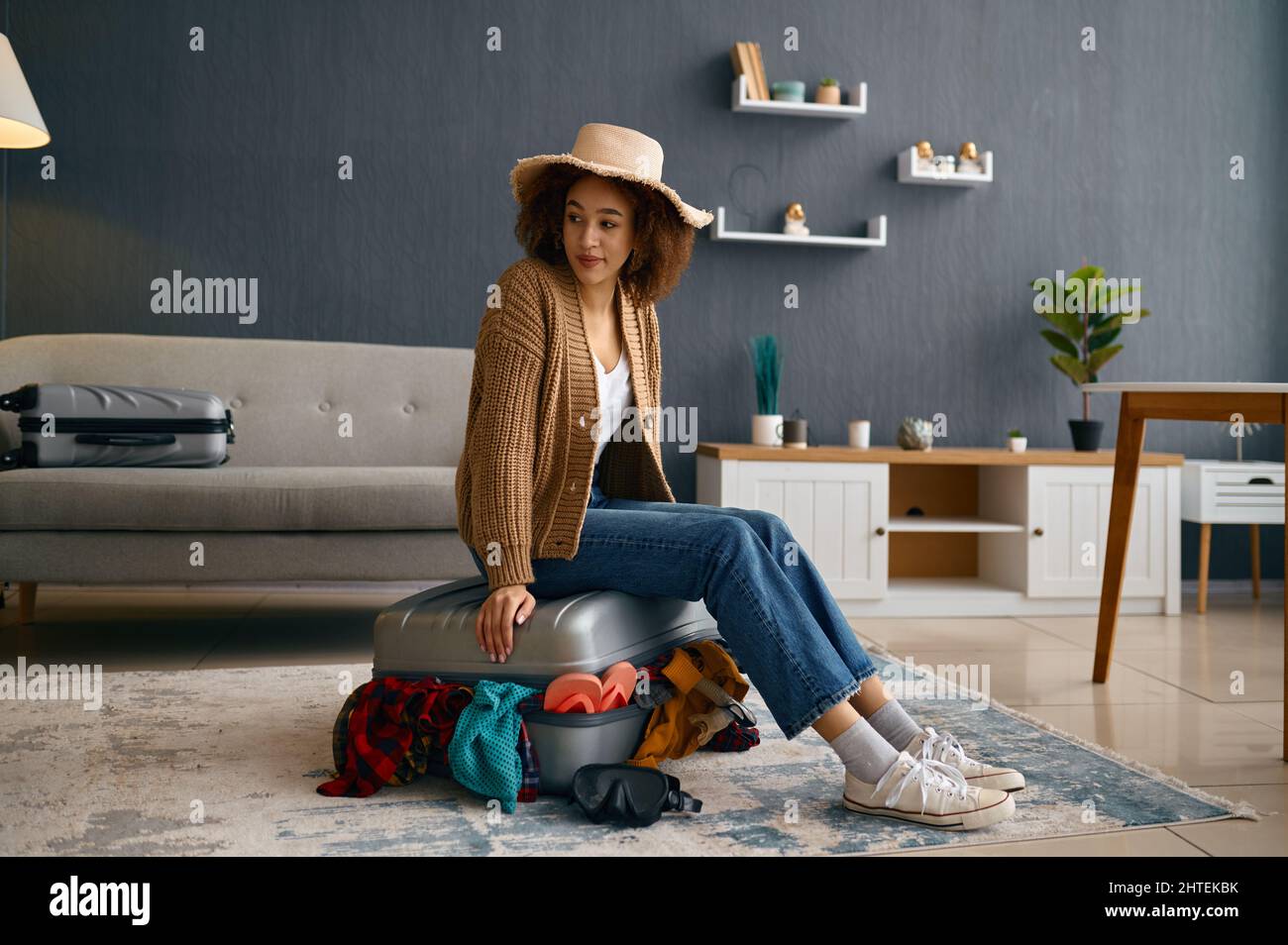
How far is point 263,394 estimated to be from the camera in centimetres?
348

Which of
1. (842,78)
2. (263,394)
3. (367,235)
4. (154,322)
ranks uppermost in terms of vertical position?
(842,78)

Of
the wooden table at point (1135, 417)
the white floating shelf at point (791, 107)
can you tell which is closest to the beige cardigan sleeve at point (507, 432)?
the wooden table at point (1135, 417)

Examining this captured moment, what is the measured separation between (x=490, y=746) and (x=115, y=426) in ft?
5.83

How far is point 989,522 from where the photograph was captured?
12.6 feet

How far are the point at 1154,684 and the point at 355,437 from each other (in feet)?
7.89

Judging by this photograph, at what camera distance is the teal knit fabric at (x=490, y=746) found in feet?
5.54

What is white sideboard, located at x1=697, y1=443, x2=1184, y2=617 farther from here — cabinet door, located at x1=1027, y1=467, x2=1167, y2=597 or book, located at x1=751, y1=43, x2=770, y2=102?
book, located at x1=751, y1=43, x2=770, y2=102

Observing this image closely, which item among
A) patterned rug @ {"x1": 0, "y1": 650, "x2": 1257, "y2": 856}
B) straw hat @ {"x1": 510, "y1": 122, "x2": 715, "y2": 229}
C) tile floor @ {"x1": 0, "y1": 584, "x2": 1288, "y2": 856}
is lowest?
tile floor @ {"x1": 0, "y1": 584, "x2": 1288, "y2": 856}

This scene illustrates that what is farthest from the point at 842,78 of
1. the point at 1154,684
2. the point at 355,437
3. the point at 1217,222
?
the point at 1154,684

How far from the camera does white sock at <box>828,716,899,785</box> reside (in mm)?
1631

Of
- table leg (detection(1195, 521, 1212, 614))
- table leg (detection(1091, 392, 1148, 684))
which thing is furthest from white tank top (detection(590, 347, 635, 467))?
table leg (detection(1195, 521, 1212, 614))

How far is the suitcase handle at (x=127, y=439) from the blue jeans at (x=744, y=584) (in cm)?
156
